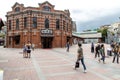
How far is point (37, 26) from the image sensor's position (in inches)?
1412

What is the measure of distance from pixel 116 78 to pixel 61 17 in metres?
30.2

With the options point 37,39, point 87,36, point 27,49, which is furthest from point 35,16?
point 87,36

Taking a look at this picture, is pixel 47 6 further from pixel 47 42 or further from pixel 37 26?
pixel 47 42

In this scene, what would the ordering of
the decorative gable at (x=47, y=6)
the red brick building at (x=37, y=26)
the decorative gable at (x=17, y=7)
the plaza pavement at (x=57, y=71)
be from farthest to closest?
the decorative gable at (x=17, y=7) < the decorative gable at (x=47, y=6) < the red brick building at (x=37, y=26) < the plaza pavement at (x=57, y=71)

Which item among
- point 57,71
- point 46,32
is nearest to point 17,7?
point 46,32

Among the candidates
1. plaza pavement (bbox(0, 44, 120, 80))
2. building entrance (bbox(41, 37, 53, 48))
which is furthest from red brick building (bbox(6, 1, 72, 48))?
plaza pavement (bbox(0, 44, 120, 80))

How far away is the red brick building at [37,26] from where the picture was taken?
3561cm

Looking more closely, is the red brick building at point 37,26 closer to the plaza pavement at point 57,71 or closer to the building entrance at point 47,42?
the building entrance at point 47,42

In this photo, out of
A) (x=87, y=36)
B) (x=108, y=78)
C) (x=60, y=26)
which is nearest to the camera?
(x=108, y=78)

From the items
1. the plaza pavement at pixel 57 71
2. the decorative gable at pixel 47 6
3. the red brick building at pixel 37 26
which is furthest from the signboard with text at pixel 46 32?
the plaza pavement at pixel 57 71

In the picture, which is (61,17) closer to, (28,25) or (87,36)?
(28,25)

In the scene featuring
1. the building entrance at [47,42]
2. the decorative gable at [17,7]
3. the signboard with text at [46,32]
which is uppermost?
the decorative gable at [17,7]

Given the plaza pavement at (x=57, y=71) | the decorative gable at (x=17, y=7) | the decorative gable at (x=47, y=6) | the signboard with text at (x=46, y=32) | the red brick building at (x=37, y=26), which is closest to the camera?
the plaza pavement at (x=57, y=71)

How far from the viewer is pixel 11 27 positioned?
128 ft
